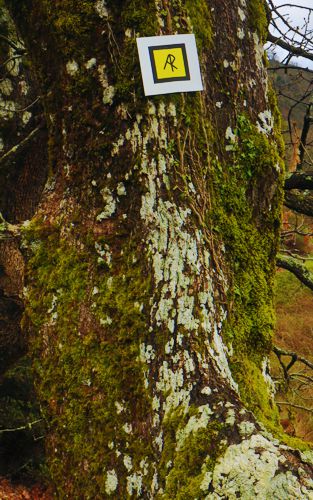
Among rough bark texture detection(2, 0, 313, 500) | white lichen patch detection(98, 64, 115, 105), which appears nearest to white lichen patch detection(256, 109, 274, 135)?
rough bark texture detection(2, 0, 313, 500)

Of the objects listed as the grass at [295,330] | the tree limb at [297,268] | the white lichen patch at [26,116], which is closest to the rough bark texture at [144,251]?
the white lichen patch at [26,116]

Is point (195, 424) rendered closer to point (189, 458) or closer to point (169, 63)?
point (189, 458)

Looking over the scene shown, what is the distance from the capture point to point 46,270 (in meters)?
1.72

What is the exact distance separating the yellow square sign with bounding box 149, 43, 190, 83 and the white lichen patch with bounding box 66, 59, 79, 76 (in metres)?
0.25

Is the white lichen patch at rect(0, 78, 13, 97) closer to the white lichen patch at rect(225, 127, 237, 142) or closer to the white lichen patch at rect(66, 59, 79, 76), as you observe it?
the white lichen patch at rect(66, 59, 79, 76)

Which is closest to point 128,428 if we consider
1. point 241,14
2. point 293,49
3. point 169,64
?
point 169,64

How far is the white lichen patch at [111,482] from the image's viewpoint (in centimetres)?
148

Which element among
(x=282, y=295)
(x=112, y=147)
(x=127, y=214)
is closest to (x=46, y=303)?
(x=127, y=214)

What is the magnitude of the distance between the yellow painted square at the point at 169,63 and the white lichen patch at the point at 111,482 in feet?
3.87

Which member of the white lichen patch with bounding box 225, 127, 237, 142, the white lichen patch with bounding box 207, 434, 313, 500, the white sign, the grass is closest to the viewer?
the white lichen patch with bounding box 207, 434, 313, 500

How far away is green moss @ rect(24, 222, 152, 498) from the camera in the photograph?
4.97ft

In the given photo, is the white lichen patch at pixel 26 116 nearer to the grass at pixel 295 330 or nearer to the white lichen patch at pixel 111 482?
the white lichen patch at pixel 111 482

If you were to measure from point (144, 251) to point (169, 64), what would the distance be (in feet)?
1.94

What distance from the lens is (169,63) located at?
163 centimetres
